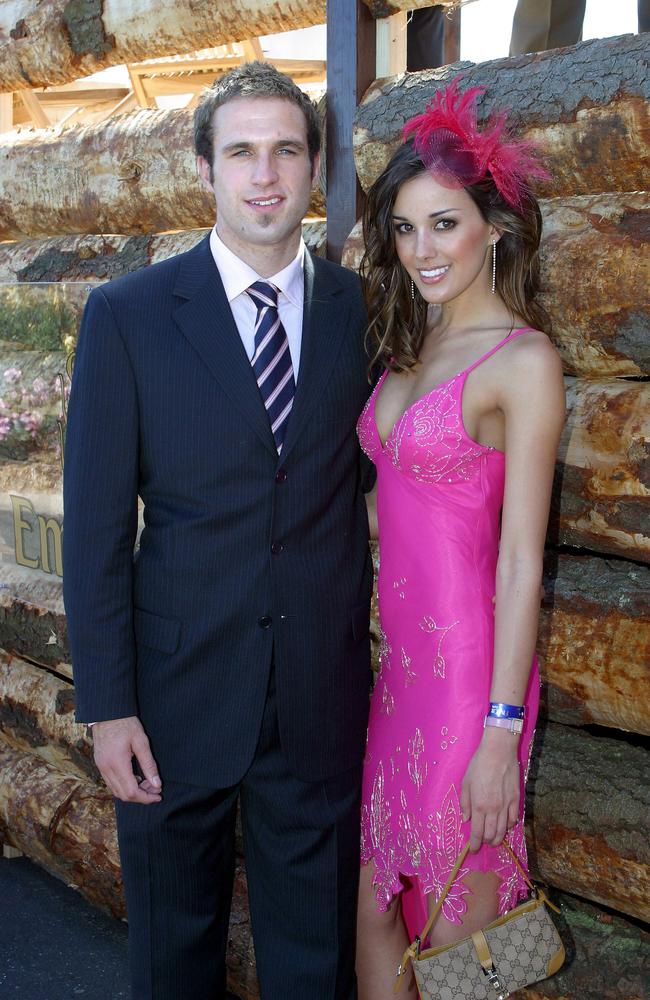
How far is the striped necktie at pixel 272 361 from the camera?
278 centimetres

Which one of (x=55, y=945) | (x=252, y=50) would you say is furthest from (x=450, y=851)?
(x=252, y=50)

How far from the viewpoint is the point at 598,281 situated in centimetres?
304

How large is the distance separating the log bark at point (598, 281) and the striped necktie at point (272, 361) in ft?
2.75

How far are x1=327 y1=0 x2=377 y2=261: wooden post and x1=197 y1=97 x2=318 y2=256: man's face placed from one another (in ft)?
2.49

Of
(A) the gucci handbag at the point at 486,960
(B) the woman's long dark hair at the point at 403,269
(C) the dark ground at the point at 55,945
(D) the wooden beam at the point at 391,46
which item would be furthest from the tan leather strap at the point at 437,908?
(D) the wooden beam at the point at 391,46

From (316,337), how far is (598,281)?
0.81 m

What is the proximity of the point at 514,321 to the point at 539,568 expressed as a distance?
64cm

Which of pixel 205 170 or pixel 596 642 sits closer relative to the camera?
pixel 205 170

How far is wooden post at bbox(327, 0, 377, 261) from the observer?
11.8 feet

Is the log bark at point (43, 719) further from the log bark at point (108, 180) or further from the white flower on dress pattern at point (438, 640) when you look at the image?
the white flower on dress pattern at point (438, 640)

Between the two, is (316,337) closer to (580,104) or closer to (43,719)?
(580,104)

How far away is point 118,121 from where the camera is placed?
15.0 feet

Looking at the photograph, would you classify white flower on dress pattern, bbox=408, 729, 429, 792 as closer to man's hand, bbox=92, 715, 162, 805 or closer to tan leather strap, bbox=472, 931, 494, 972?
tan leather strap, bbox=472, 931, 494, 972

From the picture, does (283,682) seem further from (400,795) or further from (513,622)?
(513,622)
